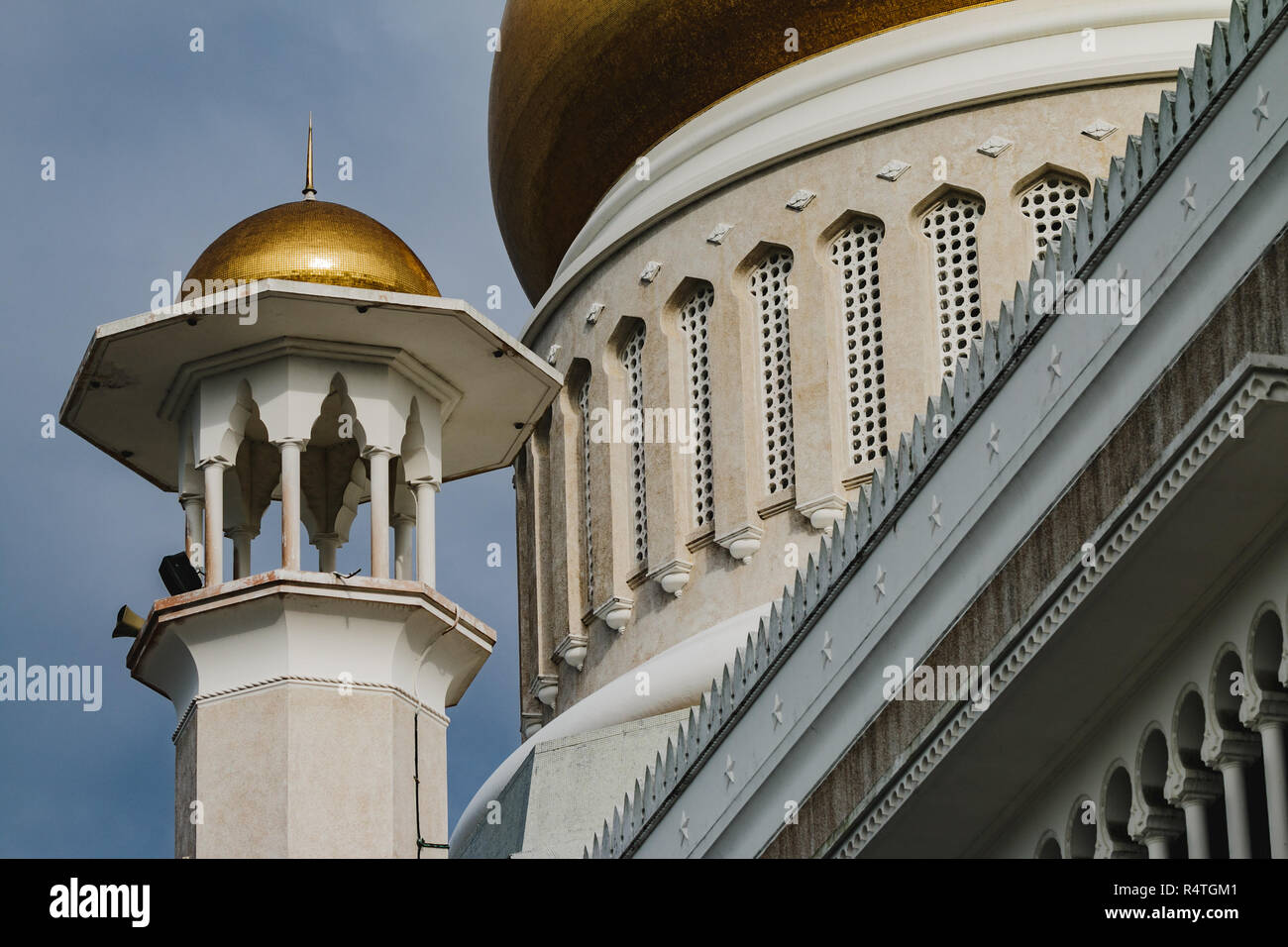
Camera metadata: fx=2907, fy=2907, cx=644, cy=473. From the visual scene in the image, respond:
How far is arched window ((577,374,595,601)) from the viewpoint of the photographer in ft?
55.2

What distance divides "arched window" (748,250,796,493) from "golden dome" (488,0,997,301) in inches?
51.8

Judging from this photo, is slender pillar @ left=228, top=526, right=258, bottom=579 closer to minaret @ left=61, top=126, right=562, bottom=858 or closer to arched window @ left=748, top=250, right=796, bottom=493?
minaret @ left=61, top=126, right=562, bottom=858

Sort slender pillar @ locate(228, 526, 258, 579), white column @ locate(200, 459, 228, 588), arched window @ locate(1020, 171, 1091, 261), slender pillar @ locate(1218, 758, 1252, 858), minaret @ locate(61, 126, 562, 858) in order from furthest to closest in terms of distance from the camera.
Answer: arched window @ locate(1020, 171, 1091, 261) → slender pillar @ locate(228, 526, 258, 579) → white column @ locate(200, 459, 228, 588) → minaret @ locate(61, 126, 562, 858) → slender pillar @ locate(1218, 758, 1252, 858)

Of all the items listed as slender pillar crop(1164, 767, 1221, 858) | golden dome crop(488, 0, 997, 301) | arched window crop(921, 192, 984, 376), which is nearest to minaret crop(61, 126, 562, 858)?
arched window crop(921, 192, 984, 376)

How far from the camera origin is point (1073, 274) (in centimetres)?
913

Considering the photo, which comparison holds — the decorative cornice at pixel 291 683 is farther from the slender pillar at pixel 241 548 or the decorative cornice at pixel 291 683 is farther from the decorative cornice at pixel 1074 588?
the decorative cornice at pixel 1074 588

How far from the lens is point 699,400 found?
16.5 meters

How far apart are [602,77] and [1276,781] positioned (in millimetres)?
10165

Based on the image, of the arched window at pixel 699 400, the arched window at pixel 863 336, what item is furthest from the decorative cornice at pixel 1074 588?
the arched window at pixel 699 400

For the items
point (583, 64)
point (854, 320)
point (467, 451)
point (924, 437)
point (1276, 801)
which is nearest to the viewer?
point (1276, 801)

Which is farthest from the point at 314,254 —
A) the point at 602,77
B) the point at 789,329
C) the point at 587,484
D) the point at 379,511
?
the point at 602,77

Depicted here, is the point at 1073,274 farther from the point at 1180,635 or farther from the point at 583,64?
the point at 583,64
